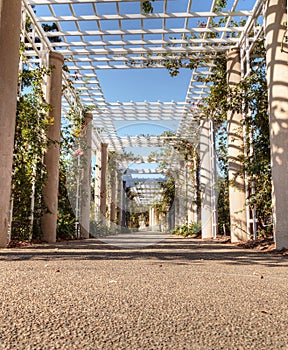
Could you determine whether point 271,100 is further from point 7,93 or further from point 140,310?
point 140,310

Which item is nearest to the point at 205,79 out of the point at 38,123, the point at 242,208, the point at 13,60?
the point at 242,208

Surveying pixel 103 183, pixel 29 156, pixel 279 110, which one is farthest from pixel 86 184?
pixel 279 110

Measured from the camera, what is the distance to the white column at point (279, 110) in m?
4.67

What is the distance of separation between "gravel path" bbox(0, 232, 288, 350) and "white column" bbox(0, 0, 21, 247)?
6.84 ft

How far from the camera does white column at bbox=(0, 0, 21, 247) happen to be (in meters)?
4.41

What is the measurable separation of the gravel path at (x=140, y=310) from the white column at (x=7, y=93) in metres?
2.09

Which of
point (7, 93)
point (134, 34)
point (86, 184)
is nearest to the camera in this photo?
point (7, 93)

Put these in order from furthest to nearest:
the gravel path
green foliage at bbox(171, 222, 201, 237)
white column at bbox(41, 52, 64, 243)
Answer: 1. green foliage at bbox(171, 222, 201, 237)
2. white column at bbox(41, 52, 64, 243)
3. the gravel path

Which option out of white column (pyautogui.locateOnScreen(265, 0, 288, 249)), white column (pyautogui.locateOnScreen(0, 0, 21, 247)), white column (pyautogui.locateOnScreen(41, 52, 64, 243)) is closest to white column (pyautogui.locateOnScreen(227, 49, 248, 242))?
white column (pyautogui.locateOnScreen(265, 0, 288, 249))

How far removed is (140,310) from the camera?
1.48 metres

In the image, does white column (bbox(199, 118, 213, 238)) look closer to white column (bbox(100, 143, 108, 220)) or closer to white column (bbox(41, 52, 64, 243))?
white column (bbox(41, 52, 64, 243))

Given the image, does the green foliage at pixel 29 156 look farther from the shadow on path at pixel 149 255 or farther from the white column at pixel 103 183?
the white column at pixel 103 183

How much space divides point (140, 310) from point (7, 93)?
3848 mm

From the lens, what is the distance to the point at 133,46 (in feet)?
27.1
